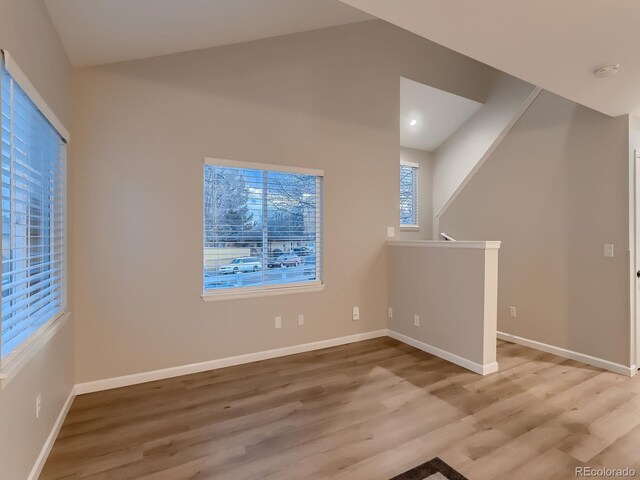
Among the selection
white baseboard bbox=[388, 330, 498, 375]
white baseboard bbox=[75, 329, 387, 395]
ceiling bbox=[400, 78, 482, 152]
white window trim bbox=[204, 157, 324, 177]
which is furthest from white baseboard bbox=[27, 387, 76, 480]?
ceiling bbox=[400, 78, 482, 152]

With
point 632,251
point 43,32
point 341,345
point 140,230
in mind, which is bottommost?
point 341,345

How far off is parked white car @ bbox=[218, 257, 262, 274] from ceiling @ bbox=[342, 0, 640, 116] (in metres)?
2.45

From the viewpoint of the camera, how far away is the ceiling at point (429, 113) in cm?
487

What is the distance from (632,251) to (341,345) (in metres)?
2.98

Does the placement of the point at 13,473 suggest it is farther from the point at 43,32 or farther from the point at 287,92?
the point at 287,92

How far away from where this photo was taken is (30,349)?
1.75 meters

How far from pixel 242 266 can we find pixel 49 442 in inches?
75.5

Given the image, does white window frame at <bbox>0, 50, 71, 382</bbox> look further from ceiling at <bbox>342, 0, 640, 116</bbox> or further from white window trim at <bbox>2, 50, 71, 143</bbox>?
ceiling at <bbox>342, 0, 640, 116</bbox>

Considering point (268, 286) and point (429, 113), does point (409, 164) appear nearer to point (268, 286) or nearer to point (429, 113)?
point (429, 113)

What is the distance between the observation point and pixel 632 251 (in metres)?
3.11

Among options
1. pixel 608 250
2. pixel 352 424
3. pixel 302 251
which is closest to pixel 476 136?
pixel 608 250

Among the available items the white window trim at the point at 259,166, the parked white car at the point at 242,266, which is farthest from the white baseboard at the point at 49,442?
the white window trim at the point at 259,166

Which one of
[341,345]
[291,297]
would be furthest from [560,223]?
[291,297]

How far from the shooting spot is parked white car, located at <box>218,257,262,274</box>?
11.2ft
